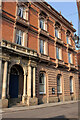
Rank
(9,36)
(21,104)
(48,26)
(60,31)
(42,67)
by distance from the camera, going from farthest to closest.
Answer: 1. (60,31)
2. (48,26)
3. (42,67)
4. (9,36)
5. (21,104)

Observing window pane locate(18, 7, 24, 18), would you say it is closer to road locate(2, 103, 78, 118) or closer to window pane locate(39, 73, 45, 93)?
window pane locate(39, 73, 45, 93)

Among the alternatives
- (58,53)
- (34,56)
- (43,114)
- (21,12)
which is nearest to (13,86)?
(34,56)

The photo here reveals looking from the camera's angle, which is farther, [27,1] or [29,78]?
[27,1]

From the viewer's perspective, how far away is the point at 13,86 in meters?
13.9

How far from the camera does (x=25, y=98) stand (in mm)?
13766

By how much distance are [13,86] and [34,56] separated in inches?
181

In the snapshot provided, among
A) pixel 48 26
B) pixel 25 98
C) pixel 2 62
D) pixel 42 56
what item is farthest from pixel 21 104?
pixel 48 26

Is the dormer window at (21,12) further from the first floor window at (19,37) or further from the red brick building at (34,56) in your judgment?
the first floor window at (19,37)

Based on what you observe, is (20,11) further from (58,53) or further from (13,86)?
(13,86)

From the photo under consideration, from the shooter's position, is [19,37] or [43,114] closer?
[43,114]

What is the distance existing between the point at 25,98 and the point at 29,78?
2391 millimetres

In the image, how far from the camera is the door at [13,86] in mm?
13572

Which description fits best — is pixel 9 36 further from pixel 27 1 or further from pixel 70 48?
pixel 70 48

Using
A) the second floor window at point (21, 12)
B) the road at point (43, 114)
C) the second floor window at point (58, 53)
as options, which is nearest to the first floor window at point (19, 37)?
the second floor window at point (21, 12)
